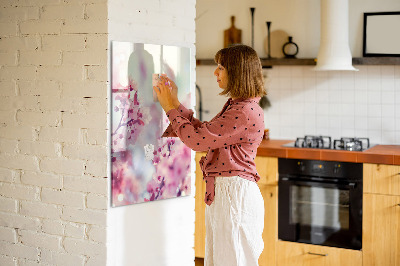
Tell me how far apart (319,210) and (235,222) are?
1566 millimetres

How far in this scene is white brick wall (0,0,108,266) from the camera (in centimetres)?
282

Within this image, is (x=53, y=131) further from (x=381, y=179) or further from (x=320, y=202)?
(x=381, y=179)

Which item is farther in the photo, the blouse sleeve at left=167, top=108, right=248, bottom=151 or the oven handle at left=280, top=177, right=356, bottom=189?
the oven handle at left=280, top=177, right=356, bottom=189

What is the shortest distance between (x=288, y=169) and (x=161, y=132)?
137 cm

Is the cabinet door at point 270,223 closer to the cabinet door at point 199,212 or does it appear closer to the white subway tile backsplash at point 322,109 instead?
the cabinet door at point 199,212

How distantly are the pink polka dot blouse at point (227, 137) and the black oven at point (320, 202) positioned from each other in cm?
136

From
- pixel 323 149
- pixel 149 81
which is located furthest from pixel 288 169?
pixel 149 81

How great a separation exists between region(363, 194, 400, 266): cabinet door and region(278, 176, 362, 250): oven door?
0.06m

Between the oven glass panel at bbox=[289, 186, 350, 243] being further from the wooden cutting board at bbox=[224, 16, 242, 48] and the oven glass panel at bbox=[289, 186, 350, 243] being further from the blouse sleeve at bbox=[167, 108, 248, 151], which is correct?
the blouse sleeve at bbox=[167, 108, 248, 151]

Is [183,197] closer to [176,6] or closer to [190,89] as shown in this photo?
[190,89]

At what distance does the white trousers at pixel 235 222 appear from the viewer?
266 cm

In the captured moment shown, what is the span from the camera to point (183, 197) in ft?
10.5

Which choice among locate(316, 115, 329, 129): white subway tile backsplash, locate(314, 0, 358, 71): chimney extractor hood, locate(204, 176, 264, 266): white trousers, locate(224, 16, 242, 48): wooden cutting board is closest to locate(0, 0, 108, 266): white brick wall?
locate(204, 176, 264, 266): white trousers

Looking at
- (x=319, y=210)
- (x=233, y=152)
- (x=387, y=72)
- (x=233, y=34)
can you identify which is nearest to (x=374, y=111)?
(x=387, y=72)
